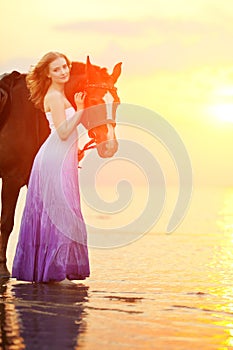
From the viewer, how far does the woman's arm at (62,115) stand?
9047 millimetres

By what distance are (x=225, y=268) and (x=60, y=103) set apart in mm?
4209

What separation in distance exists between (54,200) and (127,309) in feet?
6.24

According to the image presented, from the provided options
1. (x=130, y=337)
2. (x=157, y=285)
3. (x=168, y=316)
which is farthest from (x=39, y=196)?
(x=130, y=337)

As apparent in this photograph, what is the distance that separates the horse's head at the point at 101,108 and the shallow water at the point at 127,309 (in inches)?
60.7

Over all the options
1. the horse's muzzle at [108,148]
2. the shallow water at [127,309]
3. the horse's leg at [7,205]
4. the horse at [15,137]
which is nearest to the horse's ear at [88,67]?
the horse's muzzle at [108,148]

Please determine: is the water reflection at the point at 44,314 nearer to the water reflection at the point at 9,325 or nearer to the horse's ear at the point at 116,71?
the water reflection at the point at 9,325

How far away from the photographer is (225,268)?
12156mm

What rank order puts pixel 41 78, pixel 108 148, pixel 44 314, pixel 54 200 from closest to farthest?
pixel 44 314
pixel 108 148
pixel 54 200
pixel 41 78

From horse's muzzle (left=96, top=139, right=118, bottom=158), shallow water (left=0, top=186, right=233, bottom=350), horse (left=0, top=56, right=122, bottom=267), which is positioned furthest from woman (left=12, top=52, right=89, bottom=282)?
horse (left=0, top=56, right=122, bottom=267)

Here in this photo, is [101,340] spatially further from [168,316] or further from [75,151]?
[75,151]

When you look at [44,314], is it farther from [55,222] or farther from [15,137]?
[15,137]

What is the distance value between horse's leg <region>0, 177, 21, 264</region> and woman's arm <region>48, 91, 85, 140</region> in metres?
1.76

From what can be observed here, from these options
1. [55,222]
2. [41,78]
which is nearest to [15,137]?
[41,78]

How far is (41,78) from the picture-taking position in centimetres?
937
